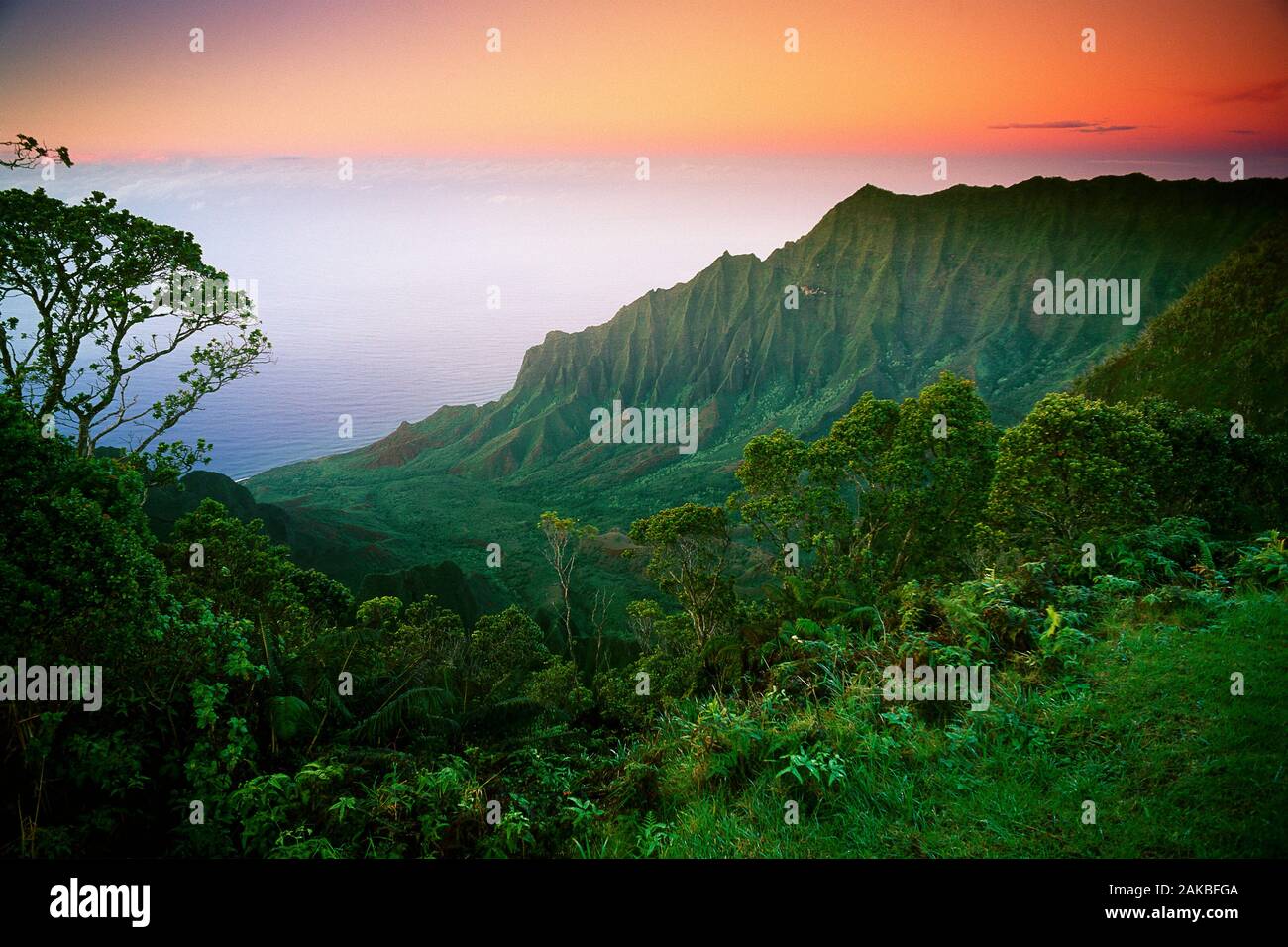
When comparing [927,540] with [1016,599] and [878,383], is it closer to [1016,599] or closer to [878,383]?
[1016,599]

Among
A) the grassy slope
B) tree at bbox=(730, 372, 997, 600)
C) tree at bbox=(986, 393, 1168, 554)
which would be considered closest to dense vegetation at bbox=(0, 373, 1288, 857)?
the grassy slope

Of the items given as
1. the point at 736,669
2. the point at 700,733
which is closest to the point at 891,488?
the point at 736,669

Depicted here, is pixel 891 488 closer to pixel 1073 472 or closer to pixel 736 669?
pixel 1073 472

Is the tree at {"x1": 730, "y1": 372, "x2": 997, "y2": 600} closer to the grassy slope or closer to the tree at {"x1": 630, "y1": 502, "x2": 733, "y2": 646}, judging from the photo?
the tree at {"x1": 630, "y1": 502, "x2": 733, "y2": 646}

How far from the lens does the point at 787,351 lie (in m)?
134

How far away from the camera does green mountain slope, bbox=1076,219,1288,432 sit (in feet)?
84.1

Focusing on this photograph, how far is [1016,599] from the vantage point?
562 cm

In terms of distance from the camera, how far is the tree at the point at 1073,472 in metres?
10.9

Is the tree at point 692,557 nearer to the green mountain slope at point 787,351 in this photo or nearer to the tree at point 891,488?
the tree at point 891,488

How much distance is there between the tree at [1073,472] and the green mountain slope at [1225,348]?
16488mm

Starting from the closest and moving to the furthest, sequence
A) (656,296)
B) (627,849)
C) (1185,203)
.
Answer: (627,849), (1185,203), (656,296)

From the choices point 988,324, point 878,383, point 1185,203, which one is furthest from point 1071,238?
point 878,383
